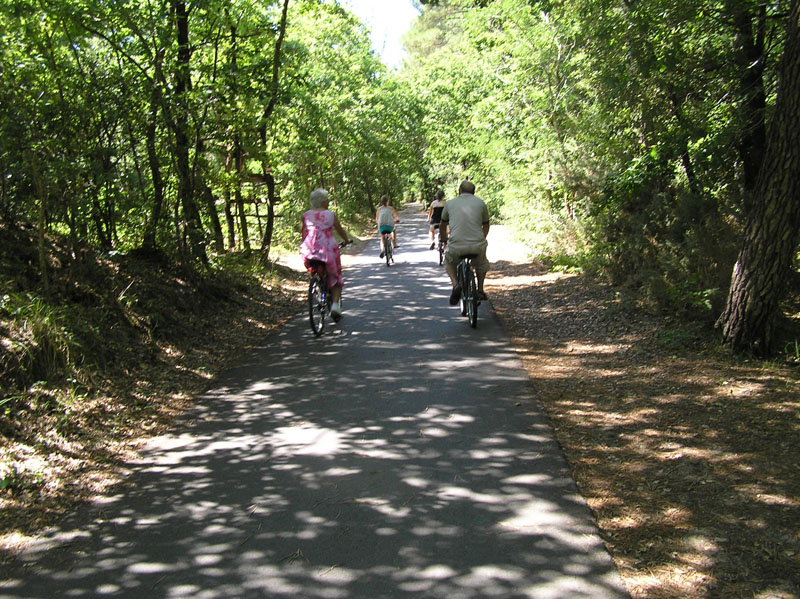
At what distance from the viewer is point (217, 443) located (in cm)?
604

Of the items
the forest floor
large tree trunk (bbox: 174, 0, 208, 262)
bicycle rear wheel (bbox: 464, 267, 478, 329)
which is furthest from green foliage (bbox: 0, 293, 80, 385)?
bicycle rear wheel (bbox: 464, 267, 478, 329)

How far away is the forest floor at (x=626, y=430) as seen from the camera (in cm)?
388

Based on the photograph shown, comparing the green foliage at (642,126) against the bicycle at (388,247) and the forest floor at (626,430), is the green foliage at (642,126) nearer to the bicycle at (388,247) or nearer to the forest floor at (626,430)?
the forest floor at (626,430)

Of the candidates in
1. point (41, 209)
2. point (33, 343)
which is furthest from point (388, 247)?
point (33, 343)

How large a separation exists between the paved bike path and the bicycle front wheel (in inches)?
96.2

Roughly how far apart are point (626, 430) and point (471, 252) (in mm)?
5248

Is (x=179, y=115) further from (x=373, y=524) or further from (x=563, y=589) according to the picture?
(x=563, y=589)

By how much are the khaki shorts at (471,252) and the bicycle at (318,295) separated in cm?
189

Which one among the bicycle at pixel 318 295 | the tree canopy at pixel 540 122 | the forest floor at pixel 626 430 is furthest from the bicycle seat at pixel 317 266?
the tree canopy at pixel 540 122

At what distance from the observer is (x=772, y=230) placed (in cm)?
712

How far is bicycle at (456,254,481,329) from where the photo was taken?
10.5 meters

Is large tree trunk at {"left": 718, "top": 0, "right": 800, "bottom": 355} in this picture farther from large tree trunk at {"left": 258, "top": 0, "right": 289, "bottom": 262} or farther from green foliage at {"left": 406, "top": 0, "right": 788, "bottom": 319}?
large tree trunk at {"left": 258, "top": 0, "right": 289, "bottom": 262}

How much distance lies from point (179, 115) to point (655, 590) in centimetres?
993

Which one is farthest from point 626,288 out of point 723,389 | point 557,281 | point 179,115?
point 179,115
